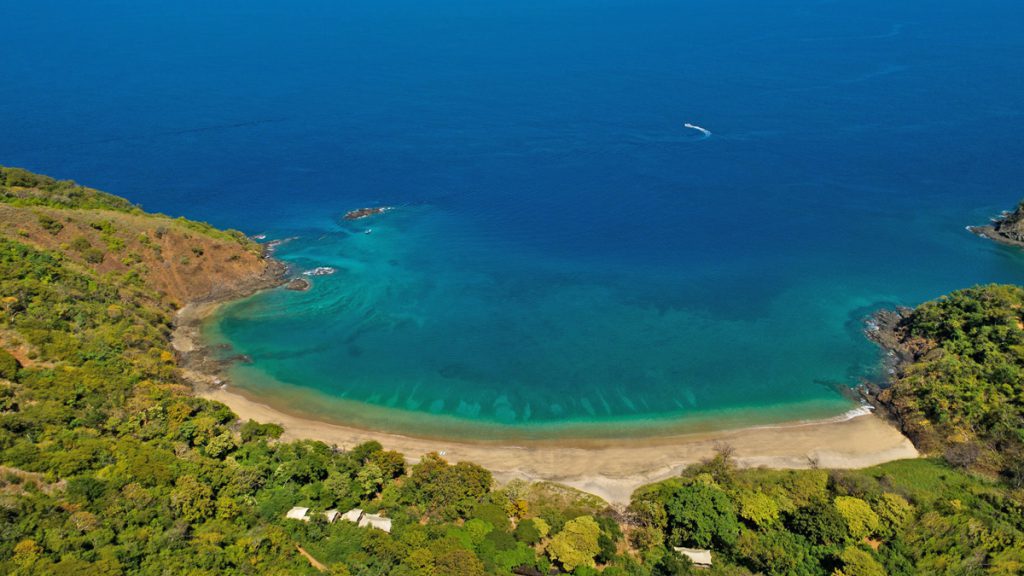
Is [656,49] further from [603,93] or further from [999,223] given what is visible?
[999,223]

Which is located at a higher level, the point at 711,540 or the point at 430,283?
the point at 430,283

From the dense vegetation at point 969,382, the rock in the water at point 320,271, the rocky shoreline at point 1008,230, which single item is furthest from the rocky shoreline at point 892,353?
the rock in the water at point 320,271

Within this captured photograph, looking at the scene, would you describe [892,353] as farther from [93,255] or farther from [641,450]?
[93,255]

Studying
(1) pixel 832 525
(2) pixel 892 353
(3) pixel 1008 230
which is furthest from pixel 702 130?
(1) pixel 832 525

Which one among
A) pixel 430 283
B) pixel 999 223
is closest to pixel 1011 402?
pixel 999 223

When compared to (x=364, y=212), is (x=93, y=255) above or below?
below

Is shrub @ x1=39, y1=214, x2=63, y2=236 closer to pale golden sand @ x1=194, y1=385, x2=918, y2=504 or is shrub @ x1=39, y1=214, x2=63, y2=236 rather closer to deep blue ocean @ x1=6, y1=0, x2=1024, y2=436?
deep blue ocean @ x1=6, y1=0, x2=1024, y2=436
